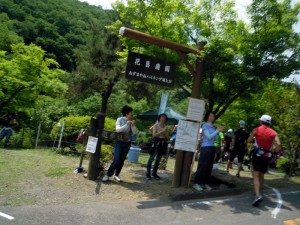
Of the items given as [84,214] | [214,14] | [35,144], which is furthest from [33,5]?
[84,214]

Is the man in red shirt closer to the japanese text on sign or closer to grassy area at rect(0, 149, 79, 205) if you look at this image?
the japanese text on sign

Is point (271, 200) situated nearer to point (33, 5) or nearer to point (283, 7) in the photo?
point (283, 7)

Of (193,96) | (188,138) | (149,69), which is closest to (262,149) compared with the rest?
(188,138)

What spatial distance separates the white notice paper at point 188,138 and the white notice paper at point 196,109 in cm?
17

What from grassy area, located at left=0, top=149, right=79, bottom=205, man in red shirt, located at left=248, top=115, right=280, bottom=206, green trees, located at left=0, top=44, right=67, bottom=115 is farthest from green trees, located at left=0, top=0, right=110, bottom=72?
man in red shirt, located at left=248, top=115, right=280, bottom=206

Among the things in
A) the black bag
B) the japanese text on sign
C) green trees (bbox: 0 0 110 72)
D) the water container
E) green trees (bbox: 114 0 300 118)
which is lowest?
the water container

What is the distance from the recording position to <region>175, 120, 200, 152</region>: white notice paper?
724 centimetres

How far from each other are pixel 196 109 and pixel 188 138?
687 millimetres

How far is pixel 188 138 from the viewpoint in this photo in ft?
23.8

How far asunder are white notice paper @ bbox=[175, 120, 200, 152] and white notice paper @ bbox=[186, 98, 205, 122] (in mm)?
166

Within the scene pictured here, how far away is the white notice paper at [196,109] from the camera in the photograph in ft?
23.7

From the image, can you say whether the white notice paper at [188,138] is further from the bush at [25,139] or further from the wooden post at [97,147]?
the bush at [25,139]

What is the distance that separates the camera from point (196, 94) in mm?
7332

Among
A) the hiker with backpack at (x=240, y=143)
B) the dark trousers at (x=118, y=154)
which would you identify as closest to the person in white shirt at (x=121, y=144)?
the dark trousers at (x=118, y=154)
